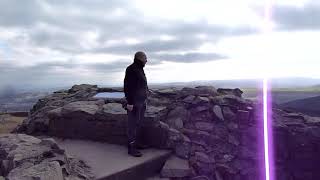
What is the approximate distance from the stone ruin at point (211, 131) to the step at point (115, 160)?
257 mm

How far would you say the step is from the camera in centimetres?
753

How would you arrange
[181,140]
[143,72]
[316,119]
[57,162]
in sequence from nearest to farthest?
[57,162] → [143,72] → [181,140] → [316,119]

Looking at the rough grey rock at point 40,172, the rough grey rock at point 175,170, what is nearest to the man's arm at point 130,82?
the rough grey rock at point 175,170

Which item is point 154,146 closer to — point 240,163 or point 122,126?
point 122,126

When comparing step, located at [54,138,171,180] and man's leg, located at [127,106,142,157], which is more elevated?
man's leg, located at [127,106,142,157]

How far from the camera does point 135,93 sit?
27.5ft

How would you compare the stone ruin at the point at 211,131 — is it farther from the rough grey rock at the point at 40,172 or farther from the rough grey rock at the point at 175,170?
the rough grey rock at the point at 40,172

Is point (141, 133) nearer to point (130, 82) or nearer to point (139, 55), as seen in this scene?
point (130, 82)

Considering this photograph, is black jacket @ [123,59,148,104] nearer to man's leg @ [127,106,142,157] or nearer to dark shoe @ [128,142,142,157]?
man's leg @ [127,106,142,157]

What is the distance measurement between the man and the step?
32 centimetres

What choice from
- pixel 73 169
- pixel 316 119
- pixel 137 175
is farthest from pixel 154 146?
pixel 316 119

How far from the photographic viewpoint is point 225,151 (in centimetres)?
950

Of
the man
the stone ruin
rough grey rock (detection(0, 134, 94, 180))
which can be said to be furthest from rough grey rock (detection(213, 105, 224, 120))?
rough grey rock (detection(0, 134, 94, 180))

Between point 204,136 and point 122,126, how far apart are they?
6.35ft
